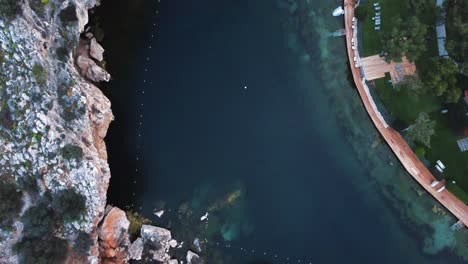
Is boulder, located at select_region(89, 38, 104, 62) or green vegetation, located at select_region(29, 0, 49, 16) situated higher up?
green vegetation, located at select_region(29, 0, 49, 16)

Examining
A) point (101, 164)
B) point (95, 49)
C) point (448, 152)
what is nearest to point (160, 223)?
point (101, 164)

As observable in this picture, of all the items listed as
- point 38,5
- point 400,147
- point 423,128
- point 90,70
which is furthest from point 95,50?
point 423,128

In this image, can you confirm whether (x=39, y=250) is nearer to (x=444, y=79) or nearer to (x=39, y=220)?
(x=39, y=220)

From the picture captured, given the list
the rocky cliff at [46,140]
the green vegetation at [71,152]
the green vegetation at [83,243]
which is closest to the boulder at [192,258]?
the rocky cliff at [46,140]

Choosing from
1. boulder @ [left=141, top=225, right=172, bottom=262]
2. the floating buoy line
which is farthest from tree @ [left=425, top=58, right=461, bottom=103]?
boulder @ [left=141, top=225, right=172, bottom=262]

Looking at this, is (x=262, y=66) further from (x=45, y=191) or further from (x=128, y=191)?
(x=45, y=191)

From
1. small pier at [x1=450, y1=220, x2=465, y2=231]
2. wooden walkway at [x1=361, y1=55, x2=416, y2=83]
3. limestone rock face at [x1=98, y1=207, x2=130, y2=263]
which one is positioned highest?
wooden walkway at [x1=361, y1=55, x2=416, y2=83]

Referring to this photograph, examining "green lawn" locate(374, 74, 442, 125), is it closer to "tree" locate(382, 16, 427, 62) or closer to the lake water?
the lake water
